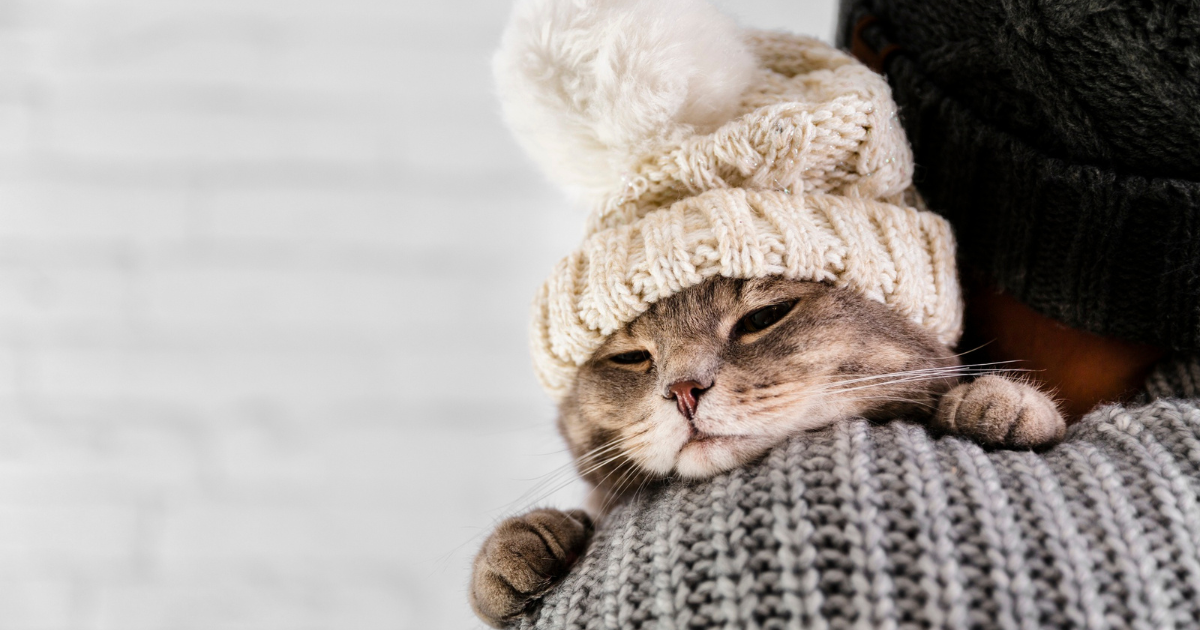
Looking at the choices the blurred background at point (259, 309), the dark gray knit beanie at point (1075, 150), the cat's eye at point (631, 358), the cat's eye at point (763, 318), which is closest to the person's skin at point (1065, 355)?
the dark gray knit beanie at point (1075, 150)

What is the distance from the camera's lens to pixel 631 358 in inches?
32.9

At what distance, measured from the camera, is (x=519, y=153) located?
1437 mm

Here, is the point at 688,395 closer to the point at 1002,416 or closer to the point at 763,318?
the point at 763,318

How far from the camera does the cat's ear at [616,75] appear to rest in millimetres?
706

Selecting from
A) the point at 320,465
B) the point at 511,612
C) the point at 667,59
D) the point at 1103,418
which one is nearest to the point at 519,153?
the point at 320,465

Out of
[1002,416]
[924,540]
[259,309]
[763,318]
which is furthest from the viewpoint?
[259,309]

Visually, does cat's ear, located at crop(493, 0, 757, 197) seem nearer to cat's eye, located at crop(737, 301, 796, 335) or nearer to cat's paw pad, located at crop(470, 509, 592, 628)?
cat's eye, located at crop(737, 301, 796, 335)

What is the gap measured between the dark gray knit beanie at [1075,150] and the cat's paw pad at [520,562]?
52 cm

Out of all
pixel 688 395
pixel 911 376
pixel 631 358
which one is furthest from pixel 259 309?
pixel 911 376

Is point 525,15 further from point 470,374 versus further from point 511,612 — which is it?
point 470,374

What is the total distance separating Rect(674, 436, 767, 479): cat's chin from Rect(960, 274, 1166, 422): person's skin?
0.30 metres

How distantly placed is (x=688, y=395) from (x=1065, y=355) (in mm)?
387

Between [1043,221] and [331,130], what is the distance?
1.09 m

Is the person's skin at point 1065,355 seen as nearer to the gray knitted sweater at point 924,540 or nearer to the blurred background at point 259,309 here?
the gray knitted sweater at point 924,540
